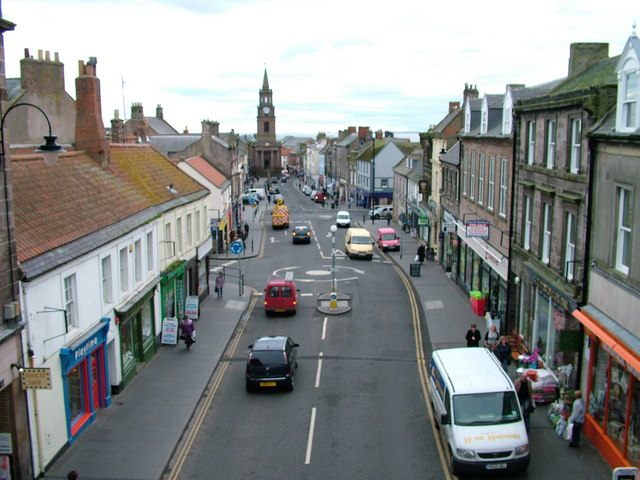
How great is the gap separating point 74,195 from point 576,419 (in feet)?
50.8

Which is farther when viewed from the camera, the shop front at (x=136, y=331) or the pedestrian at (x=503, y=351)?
the pedestrian at (x=503, y=351)

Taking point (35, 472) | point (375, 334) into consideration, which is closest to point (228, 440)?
point (35, 472)

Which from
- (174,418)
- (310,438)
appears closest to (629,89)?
(310,438)

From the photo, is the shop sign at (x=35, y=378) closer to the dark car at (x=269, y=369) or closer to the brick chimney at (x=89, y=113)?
the dark car at (x=269, y=369)

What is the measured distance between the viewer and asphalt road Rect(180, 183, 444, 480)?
15.0 metres

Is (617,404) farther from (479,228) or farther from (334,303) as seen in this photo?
(334,303)

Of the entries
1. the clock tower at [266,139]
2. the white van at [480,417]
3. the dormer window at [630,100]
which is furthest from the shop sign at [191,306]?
the clock tower at [266,139]

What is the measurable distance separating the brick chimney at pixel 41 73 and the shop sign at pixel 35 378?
798 inches

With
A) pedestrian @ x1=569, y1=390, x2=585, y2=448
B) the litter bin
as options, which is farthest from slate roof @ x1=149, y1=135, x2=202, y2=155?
pedestrian @ x1=569, y1=390, x2=585, y2=448

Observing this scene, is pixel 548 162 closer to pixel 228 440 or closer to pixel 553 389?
pixel 553 389

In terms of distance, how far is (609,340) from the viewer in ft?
47.5

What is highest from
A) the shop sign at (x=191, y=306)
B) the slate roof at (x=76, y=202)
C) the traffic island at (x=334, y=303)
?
the slate roof at (x=76, y=202)

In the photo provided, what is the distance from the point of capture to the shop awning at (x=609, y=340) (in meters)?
13.2

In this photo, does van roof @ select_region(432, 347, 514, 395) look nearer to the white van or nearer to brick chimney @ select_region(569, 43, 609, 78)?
the white van
